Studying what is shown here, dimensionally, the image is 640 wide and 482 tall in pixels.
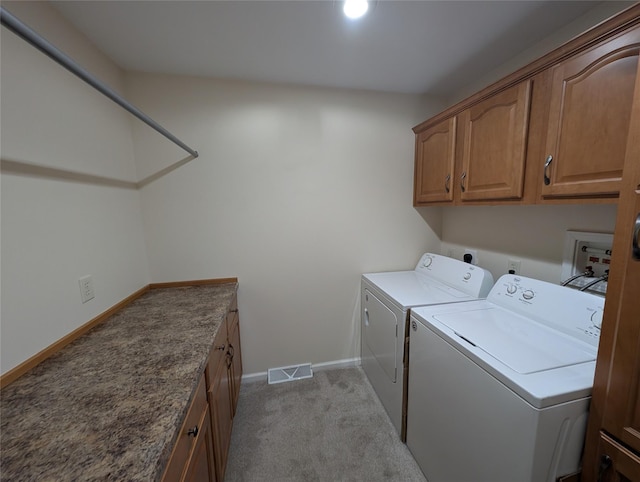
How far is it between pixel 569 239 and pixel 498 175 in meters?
0.51

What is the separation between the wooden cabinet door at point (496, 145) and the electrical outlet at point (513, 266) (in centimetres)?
54

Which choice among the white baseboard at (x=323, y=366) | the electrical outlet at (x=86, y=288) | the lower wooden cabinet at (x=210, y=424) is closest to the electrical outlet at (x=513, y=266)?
the white baseboard at (x=323, y=366)

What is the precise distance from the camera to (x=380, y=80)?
195cm

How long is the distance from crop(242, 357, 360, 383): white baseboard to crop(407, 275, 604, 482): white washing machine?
90 cm

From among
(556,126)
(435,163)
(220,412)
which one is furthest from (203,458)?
(435,163)

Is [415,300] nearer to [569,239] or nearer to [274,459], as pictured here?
[569,239]

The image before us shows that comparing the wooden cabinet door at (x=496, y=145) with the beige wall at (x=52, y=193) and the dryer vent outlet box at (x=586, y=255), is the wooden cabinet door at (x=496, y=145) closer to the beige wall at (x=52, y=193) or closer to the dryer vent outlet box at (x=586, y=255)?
the dryer vent outlet box at (x=586, y=255)

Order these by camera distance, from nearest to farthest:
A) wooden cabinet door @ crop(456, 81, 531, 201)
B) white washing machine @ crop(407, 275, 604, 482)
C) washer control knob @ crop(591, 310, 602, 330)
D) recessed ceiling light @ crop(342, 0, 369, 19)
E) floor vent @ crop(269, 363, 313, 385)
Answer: white washing machine @ crop(407, 275, 604, 482) < washer control knob @ crop(591, 310, 602, 330) < recessed ceiling light @ crop(342, 0, 369, 19) < wooden cabinet door @ crop(456, 81, 531, 201) < floor vent @ crop(269, 363, 313, 385)

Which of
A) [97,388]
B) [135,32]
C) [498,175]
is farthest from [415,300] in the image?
[135,32]

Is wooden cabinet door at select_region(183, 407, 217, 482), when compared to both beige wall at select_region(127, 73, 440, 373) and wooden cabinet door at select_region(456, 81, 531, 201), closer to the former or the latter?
beige wall at select_region(127, 73, 440, 373)

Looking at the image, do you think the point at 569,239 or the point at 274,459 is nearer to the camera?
the point at 569,239

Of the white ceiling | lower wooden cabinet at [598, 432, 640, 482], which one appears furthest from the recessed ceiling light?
lower wooden cabinet at [598, 432, 640, 482]

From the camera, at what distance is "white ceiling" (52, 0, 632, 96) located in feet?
4.07

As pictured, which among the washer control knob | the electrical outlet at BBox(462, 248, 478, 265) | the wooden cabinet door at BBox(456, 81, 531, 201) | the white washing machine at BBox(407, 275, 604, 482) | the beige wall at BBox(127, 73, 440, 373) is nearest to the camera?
the white washing machine at BBox(407, 275, 604, 482)
